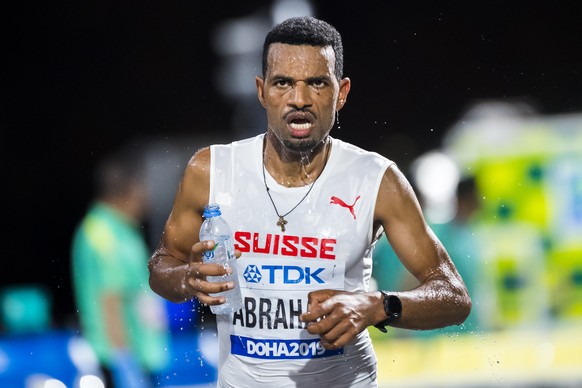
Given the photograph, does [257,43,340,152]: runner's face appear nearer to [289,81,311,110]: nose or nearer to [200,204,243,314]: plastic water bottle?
[289,81,311,110]: nose

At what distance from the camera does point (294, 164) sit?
317 centimetres

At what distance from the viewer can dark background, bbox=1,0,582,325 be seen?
272 inches

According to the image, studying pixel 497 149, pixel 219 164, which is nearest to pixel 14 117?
pixel 497 149

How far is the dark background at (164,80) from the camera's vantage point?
6.90m

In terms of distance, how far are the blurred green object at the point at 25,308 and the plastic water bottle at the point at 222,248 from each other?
3710 millimetres

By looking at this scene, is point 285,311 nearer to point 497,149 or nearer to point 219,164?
point 219,164

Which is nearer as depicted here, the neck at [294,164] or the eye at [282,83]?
the eye at [282,83]

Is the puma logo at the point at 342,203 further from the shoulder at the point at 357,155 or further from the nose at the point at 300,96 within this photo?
the nose at the point at 300,96

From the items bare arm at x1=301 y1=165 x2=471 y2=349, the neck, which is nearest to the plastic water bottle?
the neck

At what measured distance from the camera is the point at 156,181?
6750mm

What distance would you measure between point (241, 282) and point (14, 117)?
4.53 meters

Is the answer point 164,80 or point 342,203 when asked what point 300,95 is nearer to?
point 342,203

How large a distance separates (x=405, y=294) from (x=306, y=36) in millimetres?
963

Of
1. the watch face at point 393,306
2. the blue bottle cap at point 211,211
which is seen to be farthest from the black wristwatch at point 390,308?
the blue bottle cap at point 211,211
